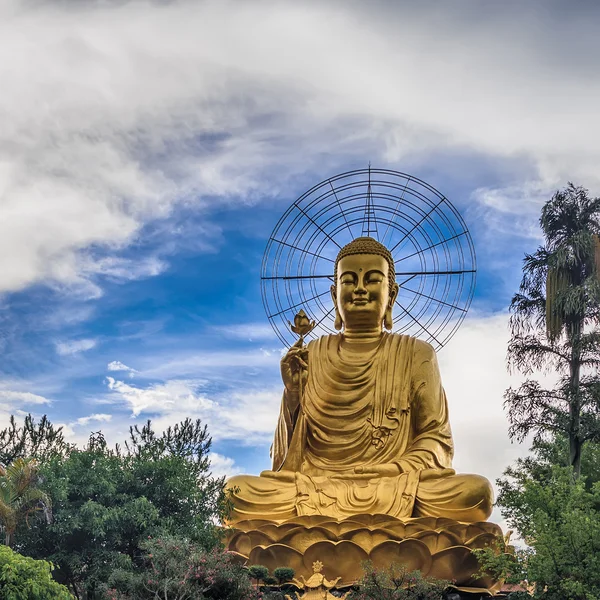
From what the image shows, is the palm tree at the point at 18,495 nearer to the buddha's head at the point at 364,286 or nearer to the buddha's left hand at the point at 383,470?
the buddha's left hand at the point at 383,470

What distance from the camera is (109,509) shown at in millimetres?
12008

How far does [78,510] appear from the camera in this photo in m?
12.2

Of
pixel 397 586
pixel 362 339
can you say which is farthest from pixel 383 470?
pixel 397 586

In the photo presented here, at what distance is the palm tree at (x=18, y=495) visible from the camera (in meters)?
11.4

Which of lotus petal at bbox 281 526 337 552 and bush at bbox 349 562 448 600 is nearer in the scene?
bush at bbox 349 562 448 600

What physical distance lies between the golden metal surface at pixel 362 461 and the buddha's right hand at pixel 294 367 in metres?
0.01

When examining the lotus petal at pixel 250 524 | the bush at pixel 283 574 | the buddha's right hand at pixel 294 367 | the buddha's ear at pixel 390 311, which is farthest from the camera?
the buddha's ear at pixel 390 311

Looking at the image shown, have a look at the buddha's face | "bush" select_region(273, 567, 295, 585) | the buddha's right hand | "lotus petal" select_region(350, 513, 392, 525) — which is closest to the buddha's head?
the buddha's face

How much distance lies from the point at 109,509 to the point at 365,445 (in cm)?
304

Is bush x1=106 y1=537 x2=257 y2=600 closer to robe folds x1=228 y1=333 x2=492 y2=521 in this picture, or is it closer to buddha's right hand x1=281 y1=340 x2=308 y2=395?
robe folds x1=228 y1=333 x2=492 y2=521

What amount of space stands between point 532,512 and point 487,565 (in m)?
1.06

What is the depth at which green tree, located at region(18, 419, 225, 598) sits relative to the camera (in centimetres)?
1159

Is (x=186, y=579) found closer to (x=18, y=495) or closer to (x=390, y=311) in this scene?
(x=18, y=495)

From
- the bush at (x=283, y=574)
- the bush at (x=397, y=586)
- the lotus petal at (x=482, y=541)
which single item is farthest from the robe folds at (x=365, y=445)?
the bush at (x=397, y=586)
